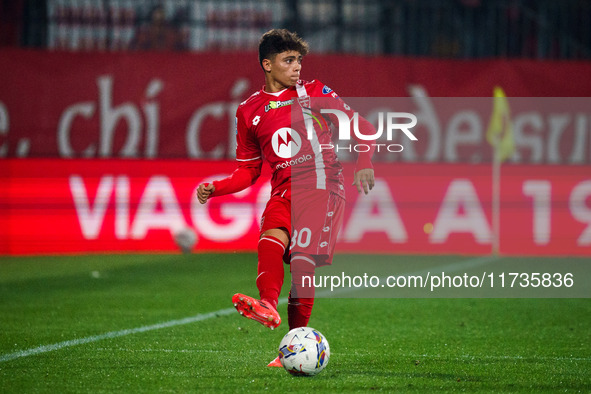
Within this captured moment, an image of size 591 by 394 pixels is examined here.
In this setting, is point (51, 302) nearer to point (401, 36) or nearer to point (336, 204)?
point (336, 204)

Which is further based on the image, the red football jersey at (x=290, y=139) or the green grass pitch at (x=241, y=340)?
the red football jersey at (x=290, y=139)

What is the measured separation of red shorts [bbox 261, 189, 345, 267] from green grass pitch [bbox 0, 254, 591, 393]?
66cm

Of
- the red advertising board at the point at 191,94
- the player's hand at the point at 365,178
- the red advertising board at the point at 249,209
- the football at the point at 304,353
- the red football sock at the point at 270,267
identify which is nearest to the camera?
the football at the point at 304,353

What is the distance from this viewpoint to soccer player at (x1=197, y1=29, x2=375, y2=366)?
5.50 m

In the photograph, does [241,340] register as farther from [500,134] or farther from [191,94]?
[500,134]

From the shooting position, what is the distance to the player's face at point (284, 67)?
222 inches

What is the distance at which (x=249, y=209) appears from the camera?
12.7m

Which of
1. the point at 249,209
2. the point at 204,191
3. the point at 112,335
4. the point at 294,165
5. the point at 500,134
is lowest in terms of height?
the point at 249,209

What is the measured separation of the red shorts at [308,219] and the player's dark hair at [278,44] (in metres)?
0.80

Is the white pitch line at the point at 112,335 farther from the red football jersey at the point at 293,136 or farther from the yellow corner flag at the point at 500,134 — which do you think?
the yellow corner flag at the point at 500,134

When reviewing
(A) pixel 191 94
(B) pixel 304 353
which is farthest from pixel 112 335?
(A) pixel 191 94

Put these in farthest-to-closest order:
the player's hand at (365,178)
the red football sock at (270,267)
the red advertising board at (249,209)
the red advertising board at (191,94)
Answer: the red advertising board at (191,94) → the red advertising board at (249,209) → the player's hand at (365,178) → the red football sock at (270,267)

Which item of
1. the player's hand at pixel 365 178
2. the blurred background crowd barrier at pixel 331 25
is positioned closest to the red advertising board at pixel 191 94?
the blurred background crowd barrier at pixel 331 25

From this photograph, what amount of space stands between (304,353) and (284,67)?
5.44ft
